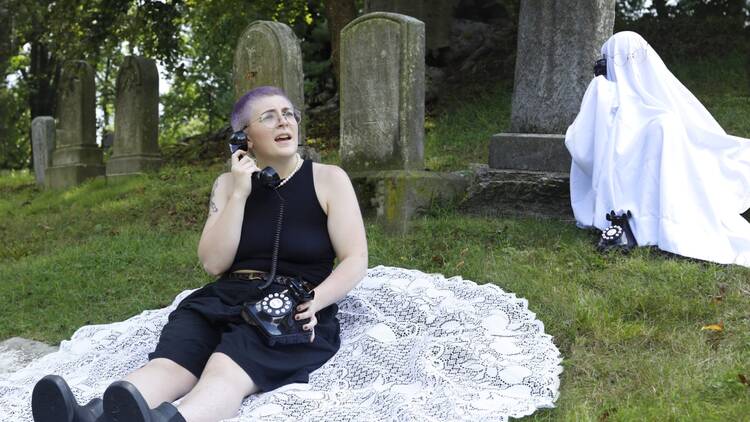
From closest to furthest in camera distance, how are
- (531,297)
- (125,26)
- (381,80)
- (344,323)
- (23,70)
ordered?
1. (344,323)
2. (531,297)
3. (381,80)
4. (125,26)
5. (23,70)

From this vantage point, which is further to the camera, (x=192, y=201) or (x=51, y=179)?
(x=51, y=179)

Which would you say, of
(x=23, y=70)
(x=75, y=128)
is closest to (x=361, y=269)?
(x=75, y=128)

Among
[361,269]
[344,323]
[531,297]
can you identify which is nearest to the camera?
[361,269]

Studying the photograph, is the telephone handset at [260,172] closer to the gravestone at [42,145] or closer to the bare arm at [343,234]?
the bare arm at [343,234]

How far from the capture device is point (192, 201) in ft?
30.0

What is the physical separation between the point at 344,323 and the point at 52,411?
5.60 feet

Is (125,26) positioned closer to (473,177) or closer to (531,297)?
(473,177)

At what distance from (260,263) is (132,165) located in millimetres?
8761

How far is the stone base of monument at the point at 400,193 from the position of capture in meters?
6.54

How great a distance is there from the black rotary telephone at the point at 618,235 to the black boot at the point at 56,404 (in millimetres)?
3669

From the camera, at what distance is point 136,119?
12148 mm

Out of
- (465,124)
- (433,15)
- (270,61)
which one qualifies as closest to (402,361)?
(270,61)

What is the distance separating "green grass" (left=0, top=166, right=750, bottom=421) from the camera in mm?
3557

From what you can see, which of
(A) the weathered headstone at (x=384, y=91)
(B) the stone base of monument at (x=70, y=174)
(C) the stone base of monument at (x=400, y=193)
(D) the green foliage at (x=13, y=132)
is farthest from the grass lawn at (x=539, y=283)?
(D) the green foliage at (x=13, y=132)
